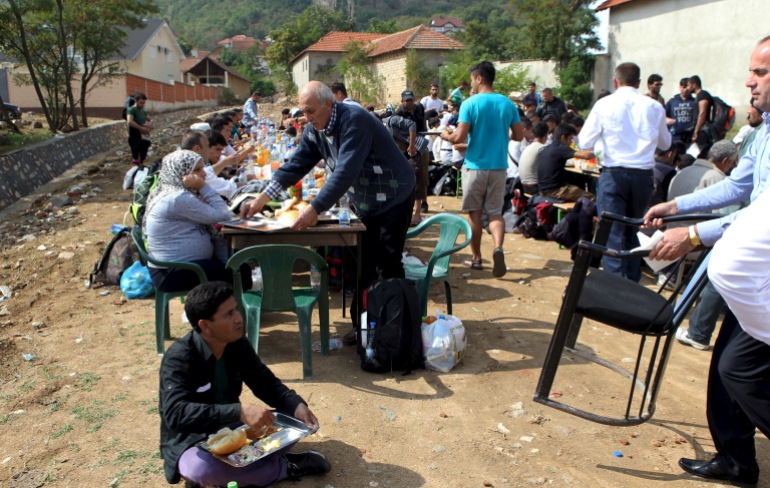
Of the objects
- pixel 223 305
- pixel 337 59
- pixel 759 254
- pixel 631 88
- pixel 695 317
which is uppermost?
pixel 337 59

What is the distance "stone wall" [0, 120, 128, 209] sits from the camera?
1102 centimetres

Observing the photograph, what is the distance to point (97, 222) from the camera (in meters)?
9.03

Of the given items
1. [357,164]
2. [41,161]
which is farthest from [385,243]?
[41,161]

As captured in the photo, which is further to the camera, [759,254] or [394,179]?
[394,179]

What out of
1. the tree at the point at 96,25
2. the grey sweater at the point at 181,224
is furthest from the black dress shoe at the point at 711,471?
the tree at the point at 96,25

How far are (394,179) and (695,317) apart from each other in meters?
2.40

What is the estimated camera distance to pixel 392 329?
4180 millimetres

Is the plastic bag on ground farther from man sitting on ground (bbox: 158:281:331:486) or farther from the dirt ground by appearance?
man sitting on ground (bbox: 158:281:331:486)

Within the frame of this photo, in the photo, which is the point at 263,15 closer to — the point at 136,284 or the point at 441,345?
the point at 136,284

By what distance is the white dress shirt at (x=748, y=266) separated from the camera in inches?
78.5

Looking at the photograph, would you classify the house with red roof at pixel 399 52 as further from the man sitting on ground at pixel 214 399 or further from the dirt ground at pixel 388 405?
the man sitting on ground at pixel 214 399

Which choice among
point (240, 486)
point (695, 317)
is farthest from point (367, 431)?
point (695, 317)

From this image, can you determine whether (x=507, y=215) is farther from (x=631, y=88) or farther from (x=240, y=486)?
(x=240, y=486)

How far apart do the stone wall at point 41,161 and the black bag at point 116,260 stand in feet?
17.1
